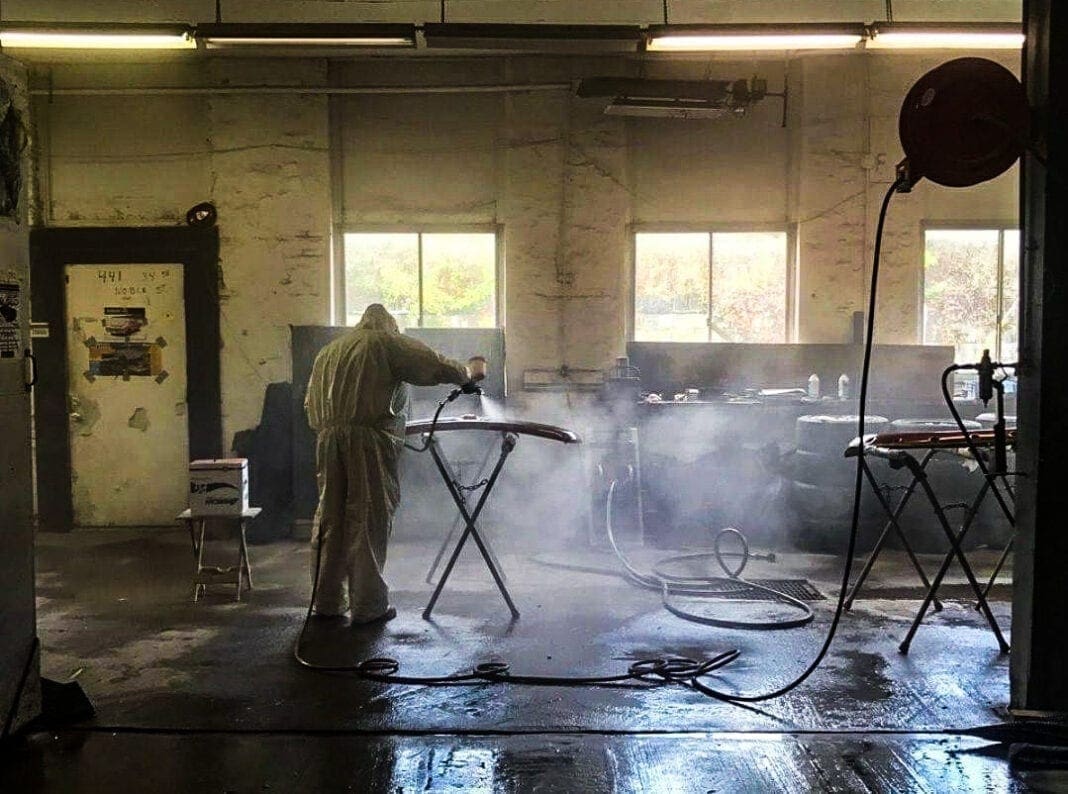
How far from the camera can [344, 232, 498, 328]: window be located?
27.6 feet

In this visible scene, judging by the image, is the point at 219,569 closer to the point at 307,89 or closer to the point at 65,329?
the point at 65,329

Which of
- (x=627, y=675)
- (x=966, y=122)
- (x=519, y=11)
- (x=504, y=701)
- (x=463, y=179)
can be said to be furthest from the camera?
(x=463, y=179)

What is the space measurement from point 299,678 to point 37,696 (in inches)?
44.1

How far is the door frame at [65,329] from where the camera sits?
26.8 ft

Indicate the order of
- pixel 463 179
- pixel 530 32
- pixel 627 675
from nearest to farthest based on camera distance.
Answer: pixel 627 675, pixel 530 32, pixel 463 179

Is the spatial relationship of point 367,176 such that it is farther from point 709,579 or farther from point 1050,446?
point 1050,446

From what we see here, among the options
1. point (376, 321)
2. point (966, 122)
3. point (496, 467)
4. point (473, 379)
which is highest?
point (966, 122)

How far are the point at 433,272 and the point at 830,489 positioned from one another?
12.8 feet

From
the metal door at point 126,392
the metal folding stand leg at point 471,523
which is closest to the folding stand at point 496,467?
the metal folding stand leg at point 471,523

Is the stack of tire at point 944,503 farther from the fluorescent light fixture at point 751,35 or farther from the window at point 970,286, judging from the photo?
the fluorescent light fixture at point 751,35

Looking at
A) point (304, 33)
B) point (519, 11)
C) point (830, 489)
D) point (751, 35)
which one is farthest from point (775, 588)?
point (519, 11)

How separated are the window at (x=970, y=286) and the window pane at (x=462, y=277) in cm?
395

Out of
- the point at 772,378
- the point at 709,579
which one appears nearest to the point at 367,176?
the point at 772,378

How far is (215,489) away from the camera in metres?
5.99
